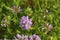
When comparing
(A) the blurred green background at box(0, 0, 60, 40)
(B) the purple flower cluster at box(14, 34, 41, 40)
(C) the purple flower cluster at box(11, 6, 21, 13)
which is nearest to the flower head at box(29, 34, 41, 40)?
(B) the purple flower cluster at box(14, 34, 41, 40)

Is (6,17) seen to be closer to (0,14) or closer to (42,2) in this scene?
(0,14)

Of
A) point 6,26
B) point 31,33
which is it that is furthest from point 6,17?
point 31,33

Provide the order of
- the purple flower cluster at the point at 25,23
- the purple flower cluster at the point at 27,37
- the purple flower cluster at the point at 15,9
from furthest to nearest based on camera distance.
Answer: the purple flower cluster at the point at 15,9
the purple flower cluster at the point at 25,23
the purple flower cluster at the point at 27,37

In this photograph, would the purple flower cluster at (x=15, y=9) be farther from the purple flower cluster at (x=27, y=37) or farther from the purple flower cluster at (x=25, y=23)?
the purple flower cluster at (x=27, y=37)

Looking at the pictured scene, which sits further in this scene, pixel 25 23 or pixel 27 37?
pixel 25 23

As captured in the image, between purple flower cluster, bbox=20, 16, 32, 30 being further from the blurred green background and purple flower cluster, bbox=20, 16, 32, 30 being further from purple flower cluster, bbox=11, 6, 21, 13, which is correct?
purple flower cluster, bbox=11, 6, 21, 13

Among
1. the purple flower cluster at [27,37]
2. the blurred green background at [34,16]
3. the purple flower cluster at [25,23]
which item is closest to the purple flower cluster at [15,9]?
the blurred green background at [34,16]

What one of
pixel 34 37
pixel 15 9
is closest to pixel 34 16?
pixel 15 9

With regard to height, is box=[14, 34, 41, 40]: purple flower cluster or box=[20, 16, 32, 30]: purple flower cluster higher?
box=[20, 16, 32, 30]: purple flower cluster

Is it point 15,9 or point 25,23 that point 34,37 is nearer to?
point 25,23
